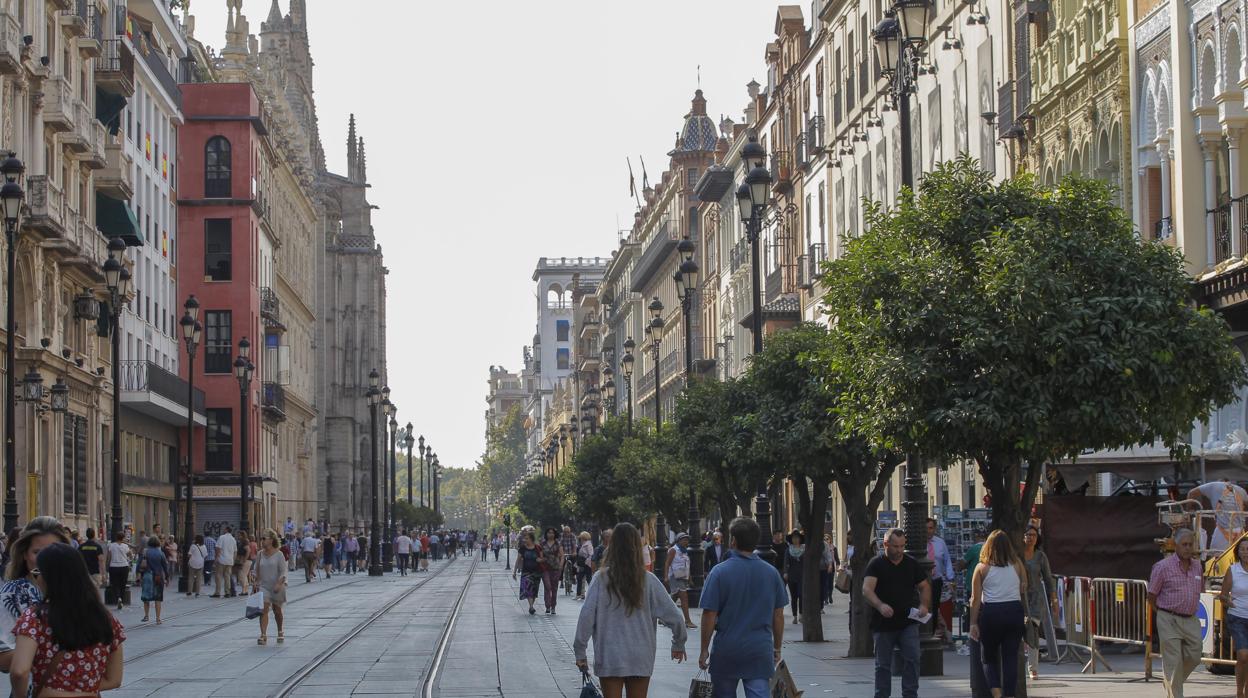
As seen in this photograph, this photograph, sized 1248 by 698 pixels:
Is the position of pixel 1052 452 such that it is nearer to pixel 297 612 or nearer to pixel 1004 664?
pixel 1004 664

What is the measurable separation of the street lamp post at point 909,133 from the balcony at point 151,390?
3990cm

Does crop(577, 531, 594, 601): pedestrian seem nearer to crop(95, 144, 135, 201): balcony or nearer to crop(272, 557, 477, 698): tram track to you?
crop(272, 557, 477, 698): tram track

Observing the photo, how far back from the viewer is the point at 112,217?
2206 inches

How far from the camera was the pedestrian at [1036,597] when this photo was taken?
64.7ft

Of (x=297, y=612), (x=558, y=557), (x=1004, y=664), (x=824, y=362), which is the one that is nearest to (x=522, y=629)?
(x=558, y=557)

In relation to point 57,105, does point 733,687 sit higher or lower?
lower

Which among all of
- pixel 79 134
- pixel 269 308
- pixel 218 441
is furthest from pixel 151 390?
pixel 269 308

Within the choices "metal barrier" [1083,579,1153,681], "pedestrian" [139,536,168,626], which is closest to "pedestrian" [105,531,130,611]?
"pedestrian" [139,536,168,626]

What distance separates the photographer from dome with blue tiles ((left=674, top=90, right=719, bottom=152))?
95.8m

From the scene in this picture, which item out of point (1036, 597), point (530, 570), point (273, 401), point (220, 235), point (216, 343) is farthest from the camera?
point (273, 401)

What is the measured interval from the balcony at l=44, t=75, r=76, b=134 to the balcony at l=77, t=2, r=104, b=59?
2911mm

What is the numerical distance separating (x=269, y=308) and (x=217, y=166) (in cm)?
957

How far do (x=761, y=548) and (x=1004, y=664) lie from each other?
9920 millimetres

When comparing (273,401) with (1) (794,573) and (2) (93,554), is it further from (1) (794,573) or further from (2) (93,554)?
(1) (794,573)
